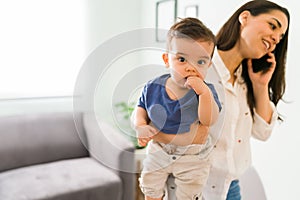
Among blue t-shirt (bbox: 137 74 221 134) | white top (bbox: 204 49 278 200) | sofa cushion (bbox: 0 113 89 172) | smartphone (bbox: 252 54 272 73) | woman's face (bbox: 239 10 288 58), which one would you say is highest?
woman's face (bbox: 239 10 288 58)

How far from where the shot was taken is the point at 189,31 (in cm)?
35

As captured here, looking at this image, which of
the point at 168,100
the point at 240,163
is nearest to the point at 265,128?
the point at 240,163

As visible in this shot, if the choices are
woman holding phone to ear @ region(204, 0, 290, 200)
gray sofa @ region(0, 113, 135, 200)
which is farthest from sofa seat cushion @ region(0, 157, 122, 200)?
woman holding phone to ear @ region(204, 0, 290, 200)

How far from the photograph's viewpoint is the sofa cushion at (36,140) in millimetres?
1893

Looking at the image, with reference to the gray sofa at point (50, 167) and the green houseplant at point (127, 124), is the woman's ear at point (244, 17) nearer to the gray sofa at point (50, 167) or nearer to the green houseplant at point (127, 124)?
the green houseplant at point (127, 124)

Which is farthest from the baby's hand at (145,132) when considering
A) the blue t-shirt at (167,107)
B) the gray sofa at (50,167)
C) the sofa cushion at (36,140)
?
the sofa cushion at (36,140)

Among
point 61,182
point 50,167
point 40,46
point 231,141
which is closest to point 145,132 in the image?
point 231,141

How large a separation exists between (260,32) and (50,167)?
5.34 feet

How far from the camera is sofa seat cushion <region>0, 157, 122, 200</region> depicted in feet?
5.25

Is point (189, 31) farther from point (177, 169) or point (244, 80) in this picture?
point (244, 80)

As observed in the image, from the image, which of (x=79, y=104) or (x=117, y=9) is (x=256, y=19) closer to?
(x=79, y=104)

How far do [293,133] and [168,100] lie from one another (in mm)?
747

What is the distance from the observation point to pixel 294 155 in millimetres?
974

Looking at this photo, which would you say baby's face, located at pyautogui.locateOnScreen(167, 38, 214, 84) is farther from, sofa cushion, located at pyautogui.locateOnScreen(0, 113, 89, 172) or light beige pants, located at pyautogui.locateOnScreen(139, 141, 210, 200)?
sofa cushion, located at pyautogui.locateOnScreen(0, 113, 89, 172)
